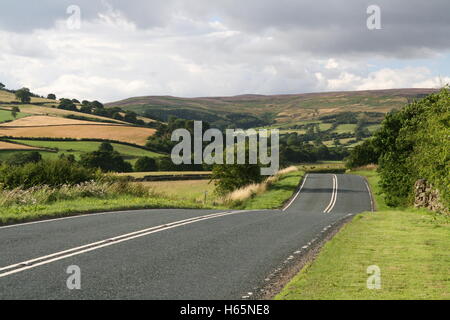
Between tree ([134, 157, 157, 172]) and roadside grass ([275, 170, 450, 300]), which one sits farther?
tree ([134, 157, 157, 172])

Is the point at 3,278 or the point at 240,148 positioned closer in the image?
the point at 3,278

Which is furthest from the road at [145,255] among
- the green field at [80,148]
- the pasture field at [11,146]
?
the green field at [80,148]

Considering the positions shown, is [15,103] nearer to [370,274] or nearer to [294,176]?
[294,176]

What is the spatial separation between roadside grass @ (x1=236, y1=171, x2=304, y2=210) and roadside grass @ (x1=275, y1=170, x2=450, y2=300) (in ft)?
86.8

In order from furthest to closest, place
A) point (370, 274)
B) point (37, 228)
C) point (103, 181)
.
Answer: point (103, 181) < point (37, 228) < point (370, 274)

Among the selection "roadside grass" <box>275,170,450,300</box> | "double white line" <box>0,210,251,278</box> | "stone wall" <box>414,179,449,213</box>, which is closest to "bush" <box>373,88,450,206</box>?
"stone wall" <box>414,179,449,213</box>

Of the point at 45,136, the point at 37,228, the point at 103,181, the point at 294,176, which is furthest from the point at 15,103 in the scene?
the point at 37,228

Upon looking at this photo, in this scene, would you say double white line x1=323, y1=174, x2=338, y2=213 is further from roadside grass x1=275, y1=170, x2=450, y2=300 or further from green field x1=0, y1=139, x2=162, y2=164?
green field x1=0, y1=139, x2=162, y2=164

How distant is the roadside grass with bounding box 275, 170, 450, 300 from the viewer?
23.4 feet

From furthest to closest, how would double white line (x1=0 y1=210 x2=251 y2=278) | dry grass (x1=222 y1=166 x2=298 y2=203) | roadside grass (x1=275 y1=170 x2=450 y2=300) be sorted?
dry grass (x1=222 y1=166 x2=298 y2=203) < double white line (x1=0 y1=210 x2=251 y2=278) < roadside grass (x1=275 y1=170 x2=450 y2=300)

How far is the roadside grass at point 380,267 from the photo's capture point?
7145 mm

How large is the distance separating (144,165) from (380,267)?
237ft
